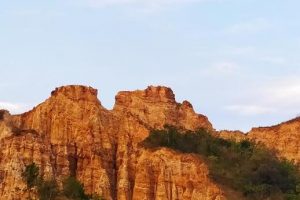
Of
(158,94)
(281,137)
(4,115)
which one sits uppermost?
(158,94)

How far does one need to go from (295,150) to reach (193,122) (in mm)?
7301

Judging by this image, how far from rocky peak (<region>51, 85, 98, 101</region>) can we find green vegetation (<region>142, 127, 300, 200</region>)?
15.2 ft

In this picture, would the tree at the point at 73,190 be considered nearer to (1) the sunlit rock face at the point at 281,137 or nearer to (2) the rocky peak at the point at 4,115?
(2) the rocky peak at the point at 4,115

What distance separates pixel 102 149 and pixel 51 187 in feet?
21.1

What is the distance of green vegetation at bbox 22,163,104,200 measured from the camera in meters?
46.5

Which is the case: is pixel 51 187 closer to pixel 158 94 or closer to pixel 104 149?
pixel 104 149

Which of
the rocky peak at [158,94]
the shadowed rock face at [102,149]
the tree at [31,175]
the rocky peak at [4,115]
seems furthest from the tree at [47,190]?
the rocky peak at [158,94]

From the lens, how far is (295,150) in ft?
191

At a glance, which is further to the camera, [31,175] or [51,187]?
[31,175]

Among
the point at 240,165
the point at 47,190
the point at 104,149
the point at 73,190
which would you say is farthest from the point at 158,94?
the point at 47,190

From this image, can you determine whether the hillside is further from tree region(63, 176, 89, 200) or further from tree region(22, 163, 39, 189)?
tree region(63, 176, 89, 200)

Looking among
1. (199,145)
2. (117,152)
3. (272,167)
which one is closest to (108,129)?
(117,152)

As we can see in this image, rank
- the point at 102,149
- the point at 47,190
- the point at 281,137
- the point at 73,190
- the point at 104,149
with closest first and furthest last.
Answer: the point at 47,190, the point at 73,190, the point at 102,149, the point at 104,149, the point at 281,137

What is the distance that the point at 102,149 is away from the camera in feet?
172
